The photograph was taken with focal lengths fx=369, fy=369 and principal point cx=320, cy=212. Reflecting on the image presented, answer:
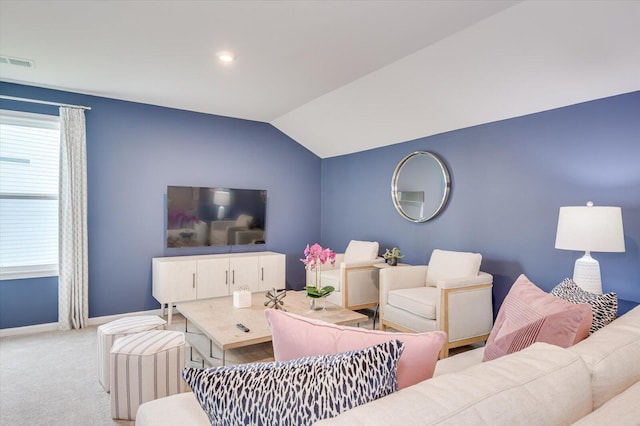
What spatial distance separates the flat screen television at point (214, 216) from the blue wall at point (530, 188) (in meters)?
1.75

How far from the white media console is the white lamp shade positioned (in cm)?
315

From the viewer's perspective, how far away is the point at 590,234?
240cm

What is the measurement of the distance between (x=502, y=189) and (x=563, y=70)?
1163 millimetres

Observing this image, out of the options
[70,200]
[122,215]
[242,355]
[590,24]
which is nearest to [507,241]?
[590,24]

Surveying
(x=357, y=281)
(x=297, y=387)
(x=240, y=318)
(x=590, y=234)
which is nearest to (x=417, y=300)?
(x=357, y=281)

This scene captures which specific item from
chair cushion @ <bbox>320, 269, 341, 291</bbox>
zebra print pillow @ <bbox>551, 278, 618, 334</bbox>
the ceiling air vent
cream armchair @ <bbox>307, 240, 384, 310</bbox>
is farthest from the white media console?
zebra print pillow @ <bbox>551, 278, 618, 334</bbox>

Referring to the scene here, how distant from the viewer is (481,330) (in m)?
3.27

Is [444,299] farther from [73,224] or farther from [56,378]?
[73,224]

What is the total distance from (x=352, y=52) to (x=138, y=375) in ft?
8.98

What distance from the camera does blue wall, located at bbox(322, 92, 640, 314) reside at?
2.69m

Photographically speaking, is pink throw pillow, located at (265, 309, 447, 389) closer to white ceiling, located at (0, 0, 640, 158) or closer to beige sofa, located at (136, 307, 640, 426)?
beige sofa, located at (136, 307, 640, 426)

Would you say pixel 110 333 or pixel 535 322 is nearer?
pixel 535 322

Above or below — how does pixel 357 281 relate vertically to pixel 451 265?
below

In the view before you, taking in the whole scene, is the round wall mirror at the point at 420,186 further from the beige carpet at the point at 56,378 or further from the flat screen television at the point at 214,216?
the beige carpet at the point at 56,378
